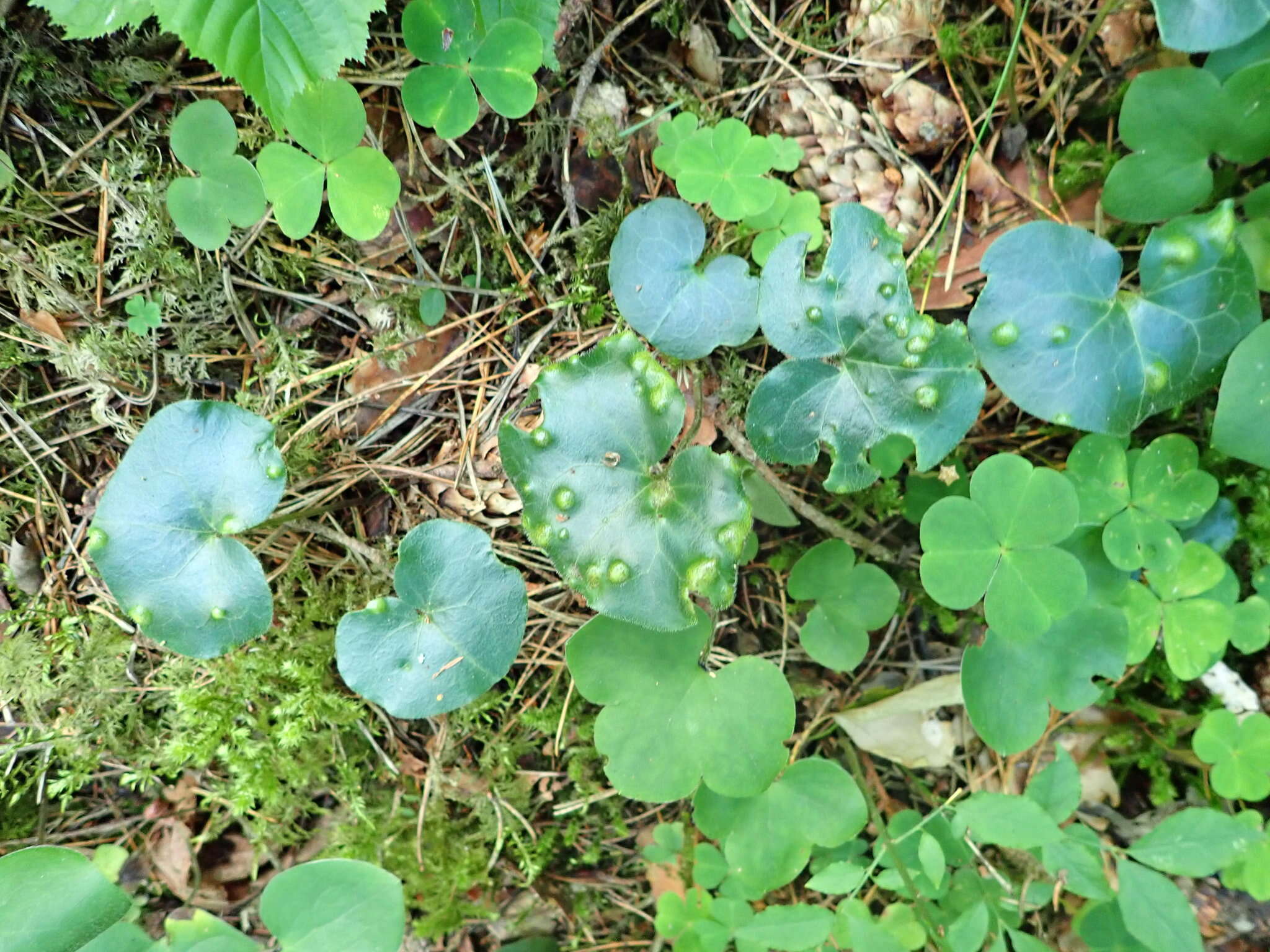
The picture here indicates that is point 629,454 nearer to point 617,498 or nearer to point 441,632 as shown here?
point 617,498

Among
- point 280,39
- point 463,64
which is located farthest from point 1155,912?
point 280,39

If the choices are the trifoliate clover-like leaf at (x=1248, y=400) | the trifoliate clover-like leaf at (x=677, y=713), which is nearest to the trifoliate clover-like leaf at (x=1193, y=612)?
the trifoliate clover-like leaf at (x=1248, y=400)

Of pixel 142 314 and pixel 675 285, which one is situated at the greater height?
pixel 142 314

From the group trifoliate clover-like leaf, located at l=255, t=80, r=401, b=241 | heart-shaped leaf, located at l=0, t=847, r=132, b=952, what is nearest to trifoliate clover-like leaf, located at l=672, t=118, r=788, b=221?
trifoliate clover-like leaf, located at l=255, t=80, r=401, b=241

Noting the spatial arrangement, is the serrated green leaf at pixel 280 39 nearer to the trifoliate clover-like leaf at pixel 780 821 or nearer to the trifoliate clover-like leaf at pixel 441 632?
the trifoliate clover-like leaf at pixel 441 632

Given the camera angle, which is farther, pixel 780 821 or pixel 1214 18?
pixel 780 821

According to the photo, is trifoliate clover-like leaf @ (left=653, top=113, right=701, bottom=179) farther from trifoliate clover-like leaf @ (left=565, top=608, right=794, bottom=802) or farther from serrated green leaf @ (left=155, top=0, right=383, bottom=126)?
trifoliate clover-like leaf @ (left=565, top=608, right=794, bottom=802)

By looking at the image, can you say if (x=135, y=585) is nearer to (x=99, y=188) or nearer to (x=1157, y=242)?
(x=99, y=188)

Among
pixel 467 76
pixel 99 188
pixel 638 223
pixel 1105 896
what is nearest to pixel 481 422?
pixel 638 223
